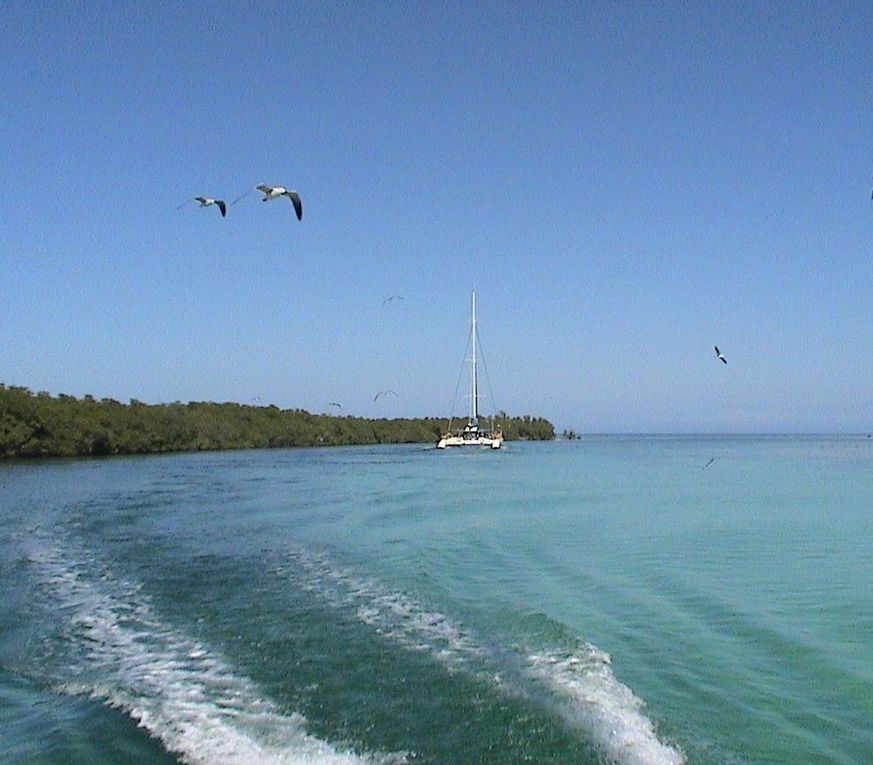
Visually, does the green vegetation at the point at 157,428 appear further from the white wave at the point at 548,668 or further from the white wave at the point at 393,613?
the white wave at the point at 548,668

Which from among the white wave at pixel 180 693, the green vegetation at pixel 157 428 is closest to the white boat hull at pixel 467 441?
the green vegetation at pixel 157 428

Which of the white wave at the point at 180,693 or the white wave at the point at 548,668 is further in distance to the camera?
the white wave at the point at 548,668

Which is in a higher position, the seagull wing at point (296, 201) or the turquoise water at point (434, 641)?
the seagull wing at point (296, 201)

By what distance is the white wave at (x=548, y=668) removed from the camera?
746cm

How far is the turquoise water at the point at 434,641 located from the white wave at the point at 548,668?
1.4 inches

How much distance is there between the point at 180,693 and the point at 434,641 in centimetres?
333

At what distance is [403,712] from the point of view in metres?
8.04

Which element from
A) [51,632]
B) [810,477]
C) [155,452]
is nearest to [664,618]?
[51,632]

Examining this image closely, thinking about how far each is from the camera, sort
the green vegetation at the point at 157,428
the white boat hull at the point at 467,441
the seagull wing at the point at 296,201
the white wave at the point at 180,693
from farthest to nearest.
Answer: the white boat hull at the point at 467,441, the green vegetation at the point at 157,428, the seagull wing at the point at 296,201, the white wave at the point at 180,693

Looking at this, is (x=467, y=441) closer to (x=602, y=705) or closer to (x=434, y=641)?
(x=434, y=641)

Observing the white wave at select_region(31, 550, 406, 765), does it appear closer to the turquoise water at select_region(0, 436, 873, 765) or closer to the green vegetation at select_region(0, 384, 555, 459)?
the turquoise water at select_region(0, 436, 873, 765)

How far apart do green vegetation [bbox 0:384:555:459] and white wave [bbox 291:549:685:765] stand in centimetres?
6886

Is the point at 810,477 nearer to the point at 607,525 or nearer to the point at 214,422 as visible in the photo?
the point at 607,525

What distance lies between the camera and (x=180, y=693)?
8734 mm
